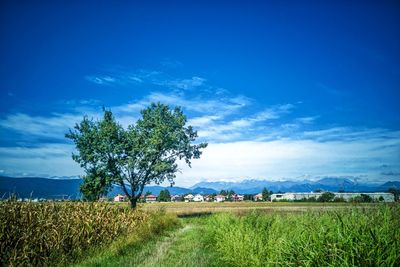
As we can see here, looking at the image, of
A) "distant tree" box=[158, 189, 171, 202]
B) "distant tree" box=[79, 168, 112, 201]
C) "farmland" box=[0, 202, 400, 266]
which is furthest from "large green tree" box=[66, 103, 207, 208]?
"distant tree" box=[158, 189, 171, 202]

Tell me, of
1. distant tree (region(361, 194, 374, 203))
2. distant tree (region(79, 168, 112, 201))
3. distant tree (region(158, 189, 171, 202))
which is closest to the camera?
distant tree (region(361, 194, 374, 203))

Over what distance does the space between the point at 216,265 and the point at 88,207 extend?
8.85m

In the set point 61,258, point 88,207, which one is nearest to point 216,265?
point 61,258

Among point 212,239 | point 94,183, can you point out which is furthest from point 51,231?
point 94,183

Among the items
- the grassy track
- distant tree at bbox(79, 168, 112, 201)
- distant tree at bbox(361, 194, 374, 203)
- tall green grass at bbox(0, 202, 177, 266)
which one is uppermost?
distant tree at bbox(79, 168, 112, 201)

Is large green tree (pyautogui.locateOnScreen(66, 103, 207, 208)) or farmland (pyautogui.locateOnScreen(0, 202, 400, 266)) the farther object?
large green tree (pyautogui.locateOnScreen(66, 103, 207, 208))

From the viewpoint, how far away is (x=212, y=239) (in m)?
15.7

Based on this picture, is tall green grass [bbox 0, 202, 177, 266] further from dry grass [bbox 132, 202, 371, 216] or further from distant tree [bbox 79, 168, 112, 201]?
distant tree [bbox 79, 168, 112, 201]

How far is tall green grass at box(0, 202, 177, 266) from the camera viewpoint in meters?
9.93

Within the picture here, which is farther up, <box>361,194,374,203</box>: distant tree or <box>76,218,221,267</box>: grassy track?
<box>361,194,374,203</box>: distant tree

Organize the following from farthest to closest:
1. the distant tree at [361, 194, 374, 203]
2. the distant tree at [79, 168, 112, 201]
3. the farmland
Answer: the distant tree at [79, 168, 112, 201] < the distant tree at [361, 194, 374, 203] < the farmland

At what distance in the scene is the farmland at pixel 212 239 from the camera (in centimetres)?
504

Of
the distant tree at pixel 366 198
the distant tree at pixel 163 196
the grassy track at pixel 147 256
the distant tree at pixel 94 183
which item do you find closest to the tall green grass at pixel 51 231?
the grassy track at pixel 147 256

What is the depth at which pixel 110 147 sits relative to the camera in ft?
129
